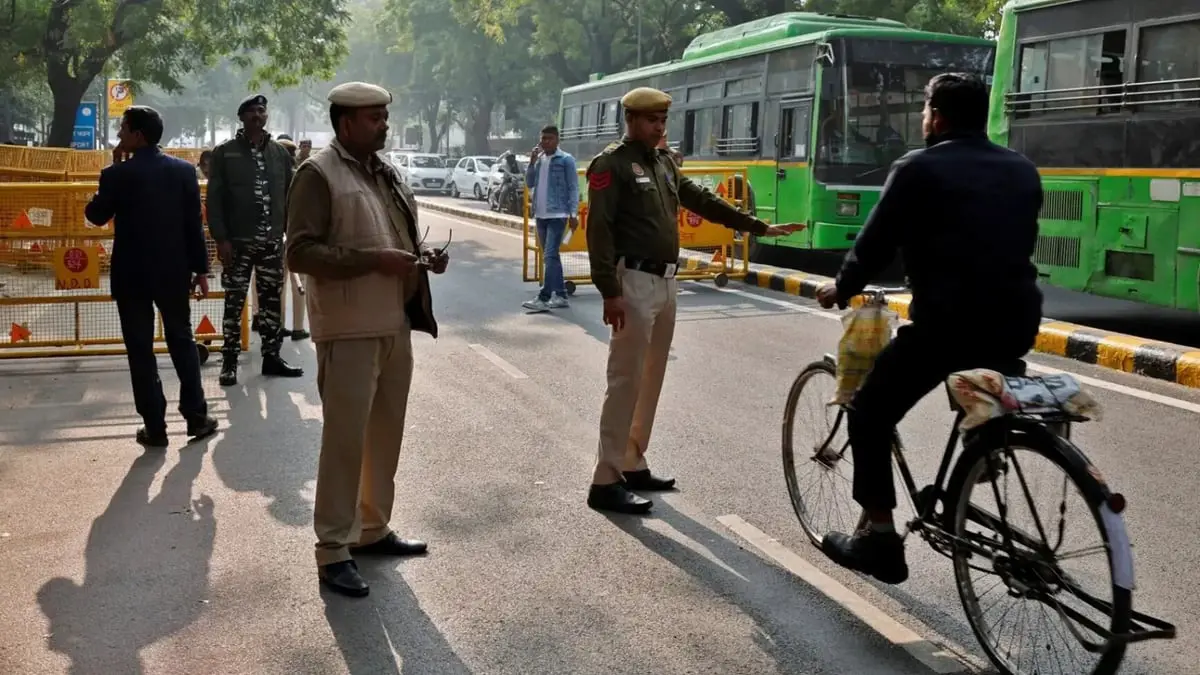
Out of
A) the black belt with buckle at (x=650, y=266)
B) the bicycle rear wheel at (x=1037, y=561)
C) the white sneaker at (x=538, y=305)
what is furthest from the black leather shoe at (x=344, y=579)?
the white sneaker at (x=538, y=305)

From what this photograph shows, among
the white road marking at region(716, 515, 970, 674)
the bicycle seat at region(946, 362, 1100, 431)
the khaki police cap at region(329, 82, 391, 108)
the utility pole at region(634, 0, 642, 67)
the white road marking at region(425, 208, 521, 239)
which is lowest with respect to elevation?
the white road marking at region(716, 515, 970, 674)

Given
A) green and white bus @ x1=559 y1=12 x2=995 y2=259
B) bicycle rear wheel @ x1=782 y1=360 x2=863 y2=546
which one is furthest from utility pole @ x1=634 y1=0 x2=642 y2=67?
bicycle rear wheel @ x1=782 y1=360 x2=863 y2=546

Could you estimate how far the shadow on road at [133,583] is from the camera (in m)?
4.22

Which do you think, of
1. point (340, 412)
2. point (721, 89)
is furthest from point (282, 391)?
point (721, 89)

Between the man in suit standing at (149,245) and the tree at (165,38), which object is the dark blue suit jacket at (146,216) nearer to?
the man in suit standing at (149,245)

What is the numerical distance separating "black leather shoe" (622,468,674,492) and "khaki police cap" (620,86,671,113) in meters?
1.64

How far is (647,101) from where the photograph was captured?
5523 millimetres

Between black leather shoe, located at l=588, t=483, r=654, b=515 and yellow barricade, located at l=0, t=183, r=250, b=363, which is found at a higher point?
yellow barricade, located at l=0, t=183, r=250, b=363

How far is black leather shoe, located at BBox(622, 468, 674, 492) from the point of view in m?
6.08

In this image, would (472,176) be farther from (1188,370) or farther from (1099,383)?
(1188,370)

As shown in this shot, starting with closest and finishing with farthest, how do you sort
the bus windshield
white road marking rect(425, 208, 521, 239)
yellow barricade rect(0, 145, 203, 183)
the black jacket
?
the black jacket < the bus windshield < yellow barricade rect(0, 145, 203, 183) < white road marking rect(425, 208, 521, 239)

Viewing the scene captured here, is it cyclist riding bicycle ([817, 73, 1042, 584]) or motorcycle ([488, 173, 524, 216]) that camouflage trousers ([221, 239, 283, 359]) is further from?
motorcycle ([488, 173, 524, 216])

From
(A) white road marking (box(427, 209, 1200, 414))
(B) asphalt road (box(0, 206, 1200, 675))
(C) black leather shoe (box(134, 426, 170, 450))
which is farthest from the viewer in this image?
(A) white road marking (box(427, 209, 1200, 414))

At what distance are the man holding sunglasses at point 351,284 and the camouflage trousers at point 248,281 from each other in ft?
14.0
